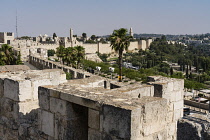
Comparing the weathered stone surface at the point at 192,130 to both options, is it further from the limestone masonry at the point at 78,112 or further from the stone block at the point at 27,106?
the stone block at the point at 27,106

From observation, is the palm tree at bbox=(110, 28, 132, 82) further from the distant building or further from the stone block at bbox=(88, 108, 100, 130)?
the distant building

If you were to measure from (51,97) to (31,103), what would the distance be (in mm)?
1118

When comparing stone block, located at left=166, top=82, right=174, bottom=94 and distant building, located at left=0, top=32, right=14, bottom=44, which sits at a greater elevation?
distant building, located at left=0, top=32, right=14, bottom=44

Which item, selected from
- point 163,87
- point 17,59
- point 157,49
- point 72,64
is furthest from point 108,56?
point 163,87

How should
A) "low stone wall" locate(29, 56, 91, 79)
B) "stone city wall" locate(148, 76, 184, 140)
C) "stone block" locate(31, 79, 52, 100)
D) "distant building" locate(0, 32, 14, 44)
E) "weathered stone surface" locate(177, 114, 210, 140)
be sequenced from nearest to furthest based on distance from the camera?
"weathered stone surface" locate(177, 114, 210, 140) → "stone block" locate(31, 79, 52, 100) → "stone city wall" locate(148, 76, 184, 140) → "low stone wall" locate(29, 56, 91, 79) → "distant building" locate(0, 32, 14, 44)

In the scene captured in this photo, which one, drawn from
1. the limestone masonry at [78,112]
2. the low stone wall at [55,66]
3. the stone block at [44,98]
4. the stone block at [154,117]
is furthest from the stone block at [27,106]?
the low stone wall at [55,66]

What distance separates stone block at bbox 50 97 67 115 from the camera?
3.40 meters

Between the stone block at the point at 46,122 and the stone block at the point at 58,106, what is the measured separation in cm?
11

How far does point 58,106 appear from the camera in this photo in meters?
3.50

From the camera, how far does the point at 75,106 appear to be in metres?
3.43

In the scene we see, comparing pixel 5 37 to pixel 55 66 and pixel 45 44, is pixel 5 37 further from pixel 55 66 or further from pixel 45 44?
pixel 55 66

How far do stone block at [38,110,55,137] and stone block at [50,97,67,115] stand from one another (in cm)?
11

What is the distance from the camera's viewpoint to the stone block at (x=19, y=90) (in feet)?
14.5

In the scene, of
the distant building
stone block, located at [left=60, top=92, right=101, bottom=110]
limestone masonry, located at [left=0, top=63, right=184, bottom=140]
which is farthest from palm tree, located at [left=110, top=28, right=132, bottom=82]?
the distant building
